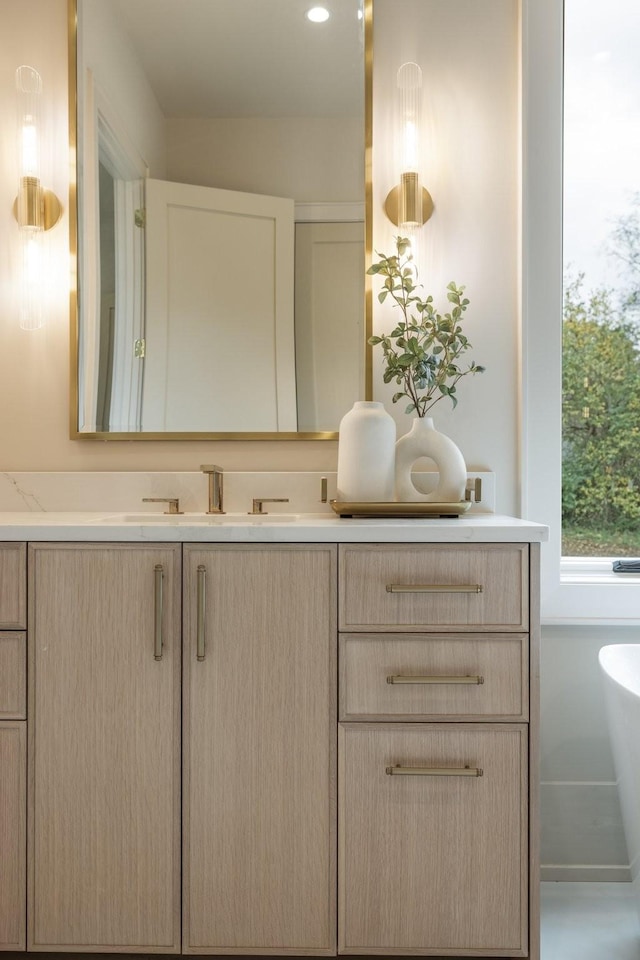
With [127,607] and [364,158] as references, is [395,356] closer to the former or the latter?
[364,158]

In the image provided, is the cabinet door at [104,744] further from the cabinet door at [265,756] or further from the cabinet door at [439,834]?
the cabinet door at [439,834]

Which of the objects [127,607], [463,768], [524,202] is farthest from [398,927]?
[524,202]

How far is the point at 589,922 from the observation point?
173cm

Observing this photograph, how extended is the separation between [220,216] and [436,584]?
1.15 metres

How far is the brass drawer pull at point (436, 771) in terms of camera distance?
1435 millimetres

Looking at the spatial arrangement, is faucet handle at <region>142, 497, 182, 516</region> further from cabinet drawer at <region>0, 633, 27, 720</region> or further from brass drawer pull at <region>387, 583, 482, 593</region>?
brass drawer pull at <region>387, 583, 482, 593</region>

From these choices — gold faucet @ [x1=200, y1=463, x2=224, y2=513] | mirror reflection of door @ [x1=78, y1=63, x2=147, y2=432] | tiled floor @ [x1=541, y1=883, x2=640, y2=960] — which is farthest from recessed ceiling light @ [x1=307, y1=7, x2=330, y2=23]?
tiled floor @ [x1=541, y1=883, x2=640, y2=960]

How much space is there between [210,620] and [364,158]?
1.29 metres

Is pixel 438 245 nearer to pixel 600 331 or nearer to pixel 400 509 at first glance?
pixel 600 331

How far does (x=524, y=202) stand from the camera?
6.44ft

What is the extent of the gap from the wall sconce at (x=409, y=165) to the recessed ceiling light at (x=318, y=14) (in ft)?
0.80

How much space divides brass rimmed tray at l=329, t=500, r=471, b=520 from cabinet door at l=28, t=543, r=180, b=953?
0.43 m

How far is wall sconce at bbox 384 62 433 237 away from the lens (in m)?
1.93

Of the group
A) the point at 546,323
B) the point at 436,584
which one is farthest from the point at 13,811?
the point at 546,323
